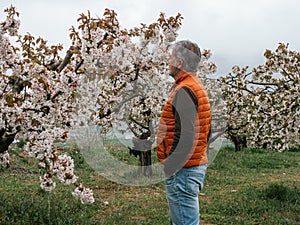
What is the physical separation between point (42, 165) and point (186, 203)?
1.90 meters

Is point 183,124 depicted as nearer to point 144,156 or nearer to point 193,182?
point 193,182

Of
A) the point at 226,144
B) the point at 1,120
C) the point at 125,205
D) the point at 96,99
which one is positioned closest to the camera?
the point at 1,120

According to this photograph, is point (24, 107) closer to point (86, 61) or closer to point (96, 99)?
point (86, 61)

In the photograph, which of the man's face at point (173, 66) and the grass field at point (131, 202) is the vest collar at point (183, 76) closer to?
the man's face at point (173, 66)

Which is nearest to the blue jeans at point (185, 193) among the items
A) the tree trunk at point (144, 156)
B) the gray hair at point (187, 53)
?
the gray hair at point (187, 53)

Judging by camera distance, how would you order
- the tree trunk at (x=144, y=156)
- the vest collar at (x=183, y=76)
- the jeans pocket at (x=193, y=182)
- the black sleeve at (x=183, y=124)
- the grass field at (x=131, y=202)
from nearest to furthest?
the black sleeve at (x=183, y=124) < the jeans pocket at (x=193, y=182) < the vest collar at (x=183, y=76) < the grass field at (x=131, y=202) < the tree trunk at (x=144, y=156)

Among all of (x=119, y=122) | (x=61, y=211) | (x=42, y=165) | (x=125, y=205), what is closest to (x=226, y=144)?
(x=119, y=122)

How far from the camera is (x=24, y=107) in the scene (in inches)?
176

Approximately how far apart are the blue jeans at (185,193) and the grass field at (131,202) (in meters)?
2.34

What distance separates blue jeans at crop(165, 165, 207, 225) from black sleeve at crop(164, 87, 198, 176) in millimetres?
148

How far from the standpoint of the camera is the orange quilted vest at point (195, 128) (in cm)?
345

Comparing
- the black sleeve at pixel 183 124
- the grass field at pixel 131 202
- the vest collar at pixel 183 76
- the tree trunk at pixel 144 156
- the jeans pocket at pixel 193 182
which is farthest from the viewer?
the tree trunk at pixel 144 156

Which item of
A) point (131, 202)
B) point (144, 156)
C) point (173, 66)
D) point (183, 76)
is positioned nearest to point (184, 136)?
point (183, 76)

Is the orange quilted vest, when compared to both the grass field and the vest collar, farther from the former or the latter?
the grass field
